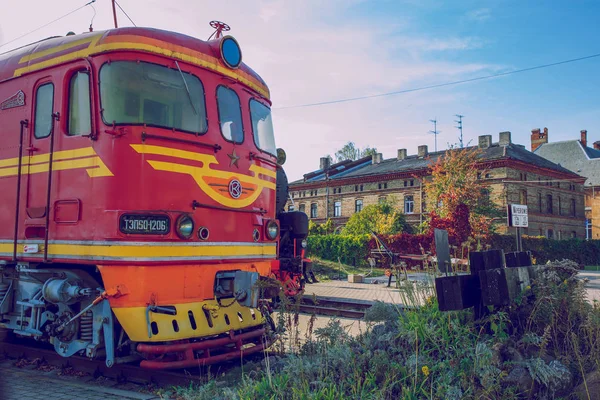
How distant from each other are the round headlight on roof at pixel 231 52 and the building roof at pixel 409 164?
29366 millimetres

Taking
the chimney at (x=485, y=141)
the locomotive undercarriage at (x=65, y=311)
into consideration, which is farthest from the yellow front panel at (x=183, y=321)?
the chimney at (x=485, y=141)

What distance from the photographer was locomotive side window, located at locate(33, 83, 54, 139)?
6.07m

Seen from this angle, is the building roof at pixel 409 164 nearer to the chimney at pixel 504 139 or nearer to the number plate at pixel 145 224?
the chimney at pixel 504 139

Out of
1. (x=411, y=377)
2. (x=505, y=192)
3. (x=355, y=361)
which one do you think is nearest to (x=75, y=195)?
(x=355, y=361)

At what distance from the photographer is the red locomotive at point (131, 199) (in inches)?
210

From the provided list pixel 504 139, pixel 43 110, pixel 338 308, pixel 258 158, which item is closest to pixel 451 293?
pixel 258 158

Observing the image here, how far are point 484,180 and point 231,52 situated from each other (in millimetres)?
35403

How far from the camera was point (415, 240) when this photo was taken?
29344 millimetres

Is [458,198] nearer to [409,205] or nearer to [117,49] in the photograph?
[409,205]

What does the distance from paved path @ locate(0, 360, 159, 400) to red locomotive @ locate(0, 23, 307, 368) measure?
35 cm

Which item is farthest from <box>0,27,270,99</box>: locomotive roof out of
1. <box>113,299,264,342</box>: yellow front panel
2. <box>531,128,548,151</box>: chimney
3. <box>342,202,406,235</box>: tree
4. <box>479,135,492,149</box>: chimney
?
<box>531,128,548,151</box>: chimney

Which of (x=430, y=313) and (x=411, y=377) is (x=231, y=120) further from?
(x=411, y=377)

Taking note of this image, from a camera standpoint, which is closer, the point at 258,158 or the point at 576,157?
the point at 258,158

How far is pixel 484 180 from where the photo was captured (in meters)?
38.9
